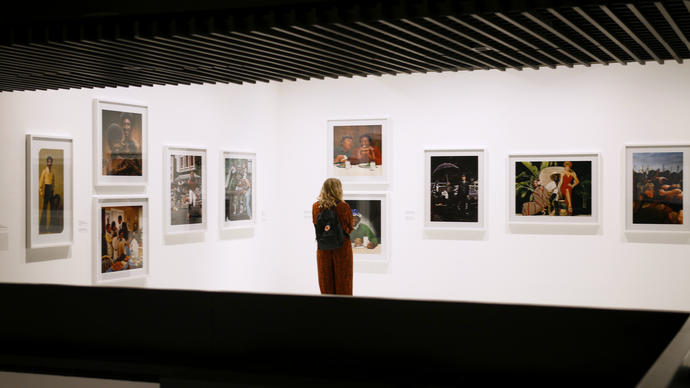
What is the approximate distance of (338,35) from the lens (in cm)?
364

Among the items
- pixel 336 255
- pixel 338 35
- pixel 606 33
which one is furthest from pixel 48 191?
pixel 606 33

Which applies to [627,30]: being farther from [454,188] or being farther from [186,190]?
[454,188]

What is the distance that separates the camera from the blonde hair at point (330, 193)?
10.4 meters

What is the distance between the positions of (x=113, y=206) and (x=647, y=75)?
8116 mm

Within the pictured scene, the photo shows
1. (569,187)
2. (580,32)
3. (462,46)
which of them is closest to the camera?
(580,32)

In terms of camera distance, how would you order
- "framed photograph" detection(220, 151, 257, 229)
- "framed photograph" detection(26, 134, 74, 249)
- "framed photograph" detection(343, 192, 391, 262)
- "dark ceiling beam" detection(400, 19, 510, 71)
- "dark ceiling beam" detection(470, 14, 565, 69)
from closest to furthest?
"dark ceiling beam" detection(470, 14, 565, 69), "dark ceiling beam" detection(400, 19, 510, 71), "framed photograph" detection(26, 134, 74, 249), "framed photograph" detection(220, 151, 257, 229), "framed photograph" detection(343, 192, 391, 262)

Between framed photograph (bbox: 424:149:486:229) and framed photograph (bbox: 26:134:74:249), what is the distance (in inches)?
235

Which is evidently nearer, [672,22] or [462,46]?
[672,22]

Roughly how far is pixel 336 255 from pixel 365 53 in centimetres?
664

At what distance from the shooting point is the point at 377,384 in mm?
3848

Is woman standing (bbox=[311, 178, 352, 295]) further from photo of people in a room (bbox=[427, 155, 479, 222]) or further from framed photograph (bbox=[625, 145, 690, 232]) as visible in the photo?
framed photograph (bbox=[625, 145, 690, 232])

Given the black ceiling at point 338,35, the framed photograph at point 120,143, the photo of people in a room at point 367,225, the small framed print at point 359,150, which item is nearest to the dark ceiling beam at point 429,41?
the black ceiling at point 338,35

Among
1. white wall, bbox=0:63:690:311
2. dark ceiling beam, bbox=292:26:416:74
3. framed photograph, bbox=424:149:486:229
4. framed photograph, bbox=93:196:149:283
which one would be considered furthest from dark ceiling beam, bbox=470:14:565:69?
framed photograph, bbox=424:149:486:229

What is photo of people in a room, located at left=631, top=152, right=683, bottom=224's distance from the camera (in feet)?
36.6
